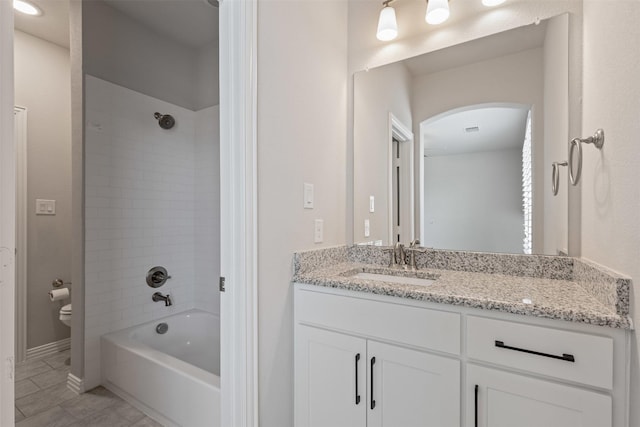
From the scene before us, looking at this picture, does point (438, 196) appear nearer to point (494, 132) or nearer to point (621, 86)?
point (494, 132)

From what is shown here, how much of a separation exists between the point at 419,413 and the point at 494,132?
4.31ft

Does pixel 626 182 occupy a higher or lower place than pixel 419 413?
higher

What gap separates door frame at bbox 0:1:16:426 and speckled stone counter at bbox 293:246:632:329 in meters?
0.96

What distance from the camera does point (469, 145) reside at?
64.3 inches

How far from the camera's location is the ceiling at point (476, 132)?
1.50 meters

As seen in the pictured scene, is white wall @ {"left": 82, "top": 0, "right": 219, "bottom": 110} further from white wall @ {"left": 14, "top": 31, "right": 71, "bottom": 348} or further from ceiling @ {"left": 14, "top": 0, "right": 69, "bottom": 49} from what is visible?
white wall @ {"left": 14, "top": 31, "right": 71, "bottom": 348}

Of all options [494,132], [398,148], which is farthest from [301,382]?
[494,132]

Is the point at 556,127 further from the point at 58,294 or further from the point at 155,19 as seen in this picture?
the point at 58,294

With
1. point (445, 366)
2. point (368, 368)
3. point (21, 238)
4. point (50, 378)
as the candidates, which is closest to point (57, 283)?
point (21, 238)

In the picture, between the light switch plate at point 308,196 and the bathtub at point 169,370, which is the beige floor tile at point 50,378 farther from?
the light switch plate at point 308,196

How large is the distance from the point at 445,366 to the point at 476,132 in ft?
3.76

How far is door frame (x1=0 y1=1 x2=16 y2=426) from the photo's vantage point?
697 millimetres

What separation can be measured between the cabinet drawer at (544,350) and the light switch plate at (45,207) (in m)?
3.28

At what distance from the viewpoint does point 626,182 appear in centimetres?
85
